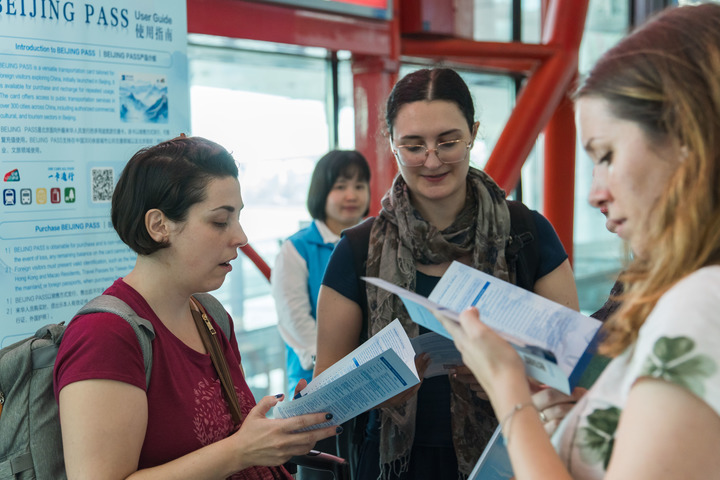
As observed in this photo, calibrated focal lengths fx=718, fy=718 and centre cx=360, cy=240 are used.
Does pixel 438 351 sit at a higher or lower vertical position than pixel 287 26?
lower

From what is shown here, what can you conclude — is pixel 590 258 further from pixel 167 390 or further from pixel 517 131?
pixel 167 390

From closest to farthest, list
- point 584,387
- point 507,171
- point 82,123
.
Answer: point 584,387 → point 82,123 → point 507,171

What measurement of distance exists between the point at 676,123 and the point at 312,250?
2.97m

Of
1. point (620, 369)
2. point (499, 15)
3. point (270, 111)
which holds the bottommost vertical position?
point (620, 369)

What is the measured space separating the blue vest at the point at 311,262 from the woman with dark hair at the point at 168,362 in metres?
1.83

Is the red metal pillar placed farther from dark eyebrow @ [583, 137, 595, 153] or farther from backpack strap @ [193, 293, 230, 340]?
dark eyebrow @ [583, 137, 595, 153]

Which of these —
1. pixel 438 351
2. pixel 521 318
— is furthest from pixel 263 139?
pixel 521 318

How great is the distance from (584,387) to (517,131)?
4658mm

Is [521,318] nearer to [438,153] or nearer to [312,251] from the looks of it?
[438,153]

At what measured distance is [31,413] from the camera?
5.25 ft

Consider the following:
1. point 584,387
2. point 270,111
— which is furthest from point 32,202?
point 270,111

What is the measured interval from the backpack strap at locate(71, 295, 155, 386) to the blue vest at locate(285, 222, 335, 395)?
7.15ft

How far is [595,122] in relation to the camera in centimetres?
113

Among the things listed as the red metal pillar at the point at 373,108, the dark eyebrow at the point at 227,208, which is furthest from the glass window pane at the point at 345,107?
the dark eyebrow at the point at 227,208
